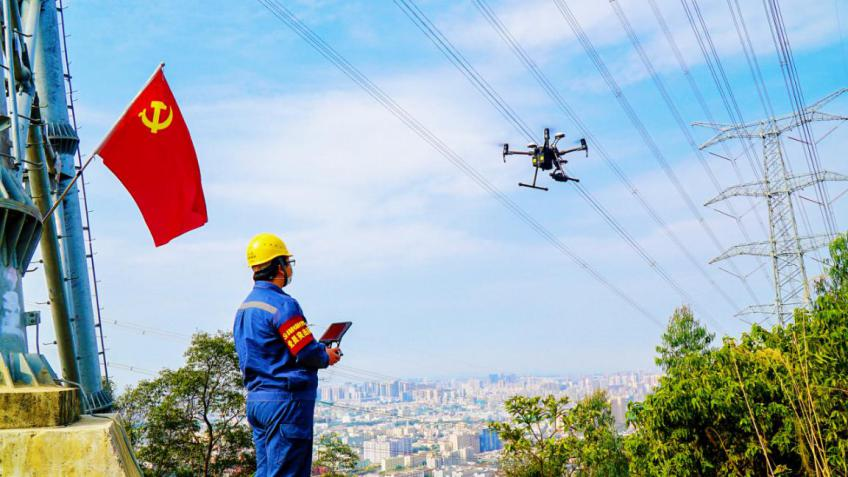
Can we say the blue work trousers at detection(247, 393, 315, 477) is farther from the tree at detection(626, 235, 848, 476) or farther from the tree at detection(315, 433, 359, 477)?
the tree at detection(315, 433, 359, 477)

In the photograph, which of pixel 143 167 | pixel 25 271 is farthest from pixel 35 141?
pixel 25 271

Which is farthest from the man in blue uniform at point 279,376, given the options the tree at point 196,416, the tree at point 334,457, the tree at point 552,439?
the tree at point 334,457

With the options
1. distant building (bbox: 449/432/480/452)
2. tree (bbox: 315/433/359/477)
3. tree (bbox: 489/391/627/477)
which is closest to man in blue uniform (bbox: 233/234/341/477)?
tree (bbox: 489/391/627/477)

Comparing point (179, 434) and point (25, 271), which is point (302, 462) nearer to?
point (25, 271)

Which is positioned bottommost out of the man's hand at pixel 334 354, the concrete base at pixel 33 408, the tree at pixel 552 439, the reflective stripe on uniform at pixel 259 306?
the tree at pixel 552 439

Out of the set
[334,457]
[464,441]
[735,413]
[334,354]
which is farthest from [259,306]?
[464,441]

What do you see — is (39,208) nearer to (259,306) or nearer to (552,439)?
(259,306)

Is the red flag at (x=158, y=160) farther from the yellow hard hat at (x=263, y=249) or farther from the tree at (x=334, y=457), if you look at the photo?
the tree at (x=334, y=457)

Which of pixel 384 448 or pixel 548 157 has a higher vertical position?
pixel 548 157
